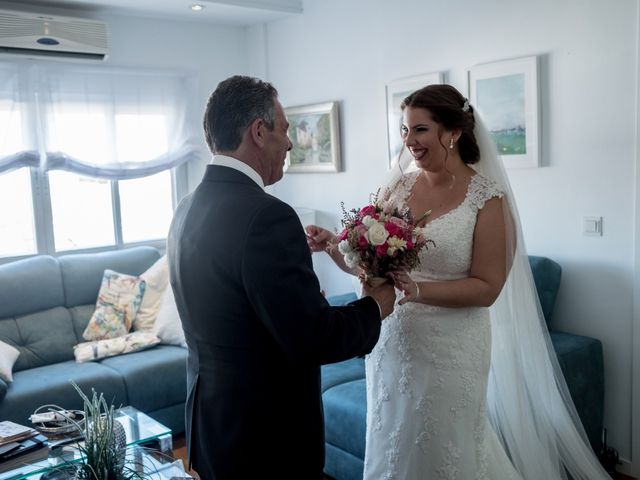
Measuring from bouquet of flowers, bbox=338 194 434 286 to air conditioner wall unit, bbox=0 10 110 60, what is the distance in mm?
3141

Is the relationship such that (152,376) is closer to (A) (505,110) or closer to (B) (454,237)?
(B) (454,237)

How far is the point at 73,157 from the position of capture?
183 inches

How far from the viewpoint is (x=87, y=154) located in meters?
4.73

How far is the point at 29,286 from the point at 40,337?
330 millimetres

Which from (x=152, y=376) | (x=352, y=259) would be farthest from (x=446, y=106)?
(x=152, y=376)

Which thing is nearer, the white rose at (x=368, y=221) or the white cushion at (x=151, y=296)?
the white rose at (x=368, y=221)

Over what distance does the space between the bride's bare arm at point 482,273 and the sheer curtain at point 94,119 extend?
334 centimetres

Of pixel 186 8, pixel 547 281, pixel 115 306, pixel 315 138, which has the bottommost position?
pixel 115 306

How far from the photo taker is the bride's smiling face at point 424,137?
227 cm

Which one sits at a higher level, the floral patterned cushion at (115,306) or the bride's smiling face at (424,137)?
the bride's smiling face at (424,137)

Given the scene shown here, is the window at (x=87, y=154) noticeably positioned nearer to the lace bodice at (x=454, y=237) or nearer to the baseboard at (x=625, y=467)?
the lace bodice at (x=454, y=237)

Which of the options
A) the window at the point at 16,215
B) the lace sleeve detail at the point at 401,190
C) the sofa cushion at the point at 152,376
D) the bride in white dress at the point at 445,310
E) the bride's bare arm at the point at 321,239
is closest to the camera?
the bride in white dress at the point at 445,310

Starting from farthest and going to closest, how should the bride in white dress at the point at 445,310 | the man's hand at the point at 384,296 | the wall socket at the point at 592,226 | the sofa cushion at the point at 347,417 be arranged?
the wall socket at the point at 592,226 < the sofa cushion at the point at 347,417 < the bride in white dress at the point at 445,310 < the man's hand at the point at 384,296

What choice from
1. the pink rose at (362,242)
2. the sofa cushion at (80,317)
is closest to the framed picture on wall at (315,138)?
the sofa cushion at (80,317)
